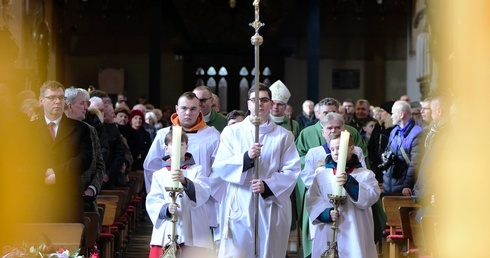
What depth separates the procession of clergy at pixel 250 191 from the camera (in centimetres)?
766

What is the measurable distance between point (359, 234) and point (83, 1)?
24926 millimetres

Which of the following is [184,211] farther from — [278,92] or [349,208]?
[278,92]

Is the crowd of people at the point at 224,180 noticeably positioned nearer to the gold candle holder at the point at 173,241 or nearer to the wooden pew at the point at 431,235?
the gold candle holder at the point at 173,241

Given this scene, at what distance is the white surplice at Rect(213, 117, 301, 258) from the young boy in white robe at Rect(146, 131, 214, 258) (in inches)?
8.8

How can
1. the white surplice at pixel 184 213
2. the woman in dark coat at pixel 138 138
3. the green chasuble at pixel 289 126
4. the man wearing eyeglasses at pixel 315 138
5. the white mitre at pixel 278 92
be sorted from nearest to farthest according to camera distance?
the white surplice at pixel 184 213, the man wearing eyeglasses at pixel 315 138, the white mitre at pixel 278 92, the green chasuble at pixel 289 126, the woman in dark coat at pixel 138 138

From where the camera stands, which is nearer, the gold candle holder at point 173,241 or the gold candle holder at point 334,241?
the gold candle holder at point 173,241

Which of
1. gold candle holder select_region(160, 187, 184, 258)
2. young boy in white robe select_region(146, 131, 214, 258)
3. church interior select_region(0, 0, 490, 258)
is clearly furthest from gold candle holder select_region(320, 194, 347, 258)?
church interior select_region(0, 0, 490, 258)

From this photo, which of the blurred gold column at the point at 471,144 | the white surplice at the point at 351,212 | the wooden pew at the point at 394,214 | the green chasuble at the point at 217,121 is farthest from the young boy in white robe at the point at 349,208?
the blurred gold column at the point at 471,144

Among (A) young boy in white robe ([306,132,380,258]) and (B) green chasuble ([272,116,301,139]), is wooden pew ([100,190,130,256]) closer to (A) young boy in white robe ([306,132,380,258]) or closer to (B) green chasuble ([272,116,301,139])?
(B) green chasuble ([272,116,301,139])

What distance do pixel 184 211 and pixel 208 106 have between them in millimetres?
2789

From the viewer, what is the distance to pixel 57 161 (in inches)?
298

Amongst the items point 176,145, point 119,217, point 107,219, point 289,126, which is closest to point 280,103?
point 289,126

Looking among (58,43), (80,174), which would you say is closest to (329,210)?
(80,174)

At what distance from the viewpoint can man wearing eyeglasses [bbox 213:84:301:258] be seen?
7.86m
